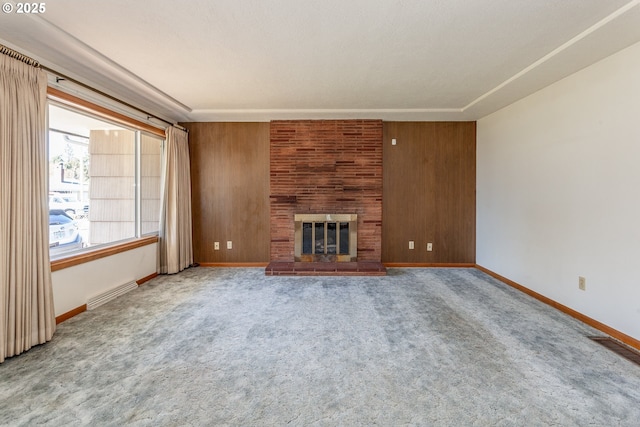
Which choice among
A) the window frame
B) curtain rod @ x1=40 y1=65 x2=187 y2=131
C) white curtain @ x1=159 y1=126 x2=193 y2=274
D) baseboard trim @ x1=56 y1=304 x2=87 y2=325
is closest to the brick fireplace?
white curtain @ x1=159 y1=126 x2=193 y2=274

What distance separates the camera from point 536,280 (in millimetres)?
3236

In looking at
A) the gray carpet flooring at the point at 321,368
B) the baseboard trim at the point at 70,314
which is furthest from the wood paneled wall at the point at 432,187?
the baseboard trim at the point at 70,314

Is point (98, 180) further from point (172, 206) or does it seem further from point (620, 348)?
point (620, 348)

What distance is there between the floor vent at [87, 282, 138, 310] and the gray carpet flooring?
0.30ft

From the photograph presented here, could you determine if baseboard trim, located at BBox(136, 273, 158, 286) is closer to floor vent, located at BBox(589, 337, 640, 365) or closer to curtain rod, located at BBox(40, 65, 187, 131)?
curtain rod, located at BBox(40, 65, 187, 131)

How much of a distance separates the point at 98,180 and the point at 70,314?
1.55m

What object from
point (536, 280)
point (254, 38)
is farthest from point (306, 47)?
point (536, 280)

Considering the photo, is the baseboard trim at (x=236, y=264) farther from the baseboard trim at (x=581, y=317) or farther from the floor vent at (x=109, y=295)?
the baseboard trim at (x=581, y=317)

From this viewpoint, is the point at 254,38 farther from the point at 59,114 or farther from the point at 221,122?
the point at 221,122

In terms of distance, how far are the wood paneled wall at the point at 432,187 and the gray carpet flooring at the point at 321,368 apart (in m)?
1.60

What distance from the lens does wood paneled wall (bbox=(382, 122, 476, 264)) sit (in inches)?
180

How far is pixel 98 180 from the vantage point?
3.31m

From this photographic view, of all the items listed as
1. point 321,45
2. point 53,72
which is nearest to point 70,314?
point 53,72

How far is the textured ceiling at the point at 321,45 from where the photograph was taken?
186 centimetres
